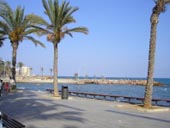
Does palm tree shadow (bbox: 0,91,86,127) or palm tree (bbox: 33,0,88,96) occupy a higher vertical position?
palm tree (bbox: 33,0,88,96)

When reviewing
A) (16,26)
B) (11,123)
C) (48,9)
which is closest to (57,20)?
(48,9)

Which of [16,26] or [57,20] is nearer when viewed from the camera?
[57,20]

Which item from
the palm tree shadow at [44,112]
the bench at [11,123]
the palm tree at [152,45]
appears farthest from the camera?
the palm tree at [152,45]

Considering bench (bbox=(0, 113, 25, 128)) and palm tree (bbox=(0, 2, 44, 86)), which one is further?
palm tree (bbox=(0, 2, 44, 86))

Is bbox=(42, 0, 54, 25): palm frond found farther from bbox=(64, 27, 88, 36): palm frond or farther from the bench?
the bench

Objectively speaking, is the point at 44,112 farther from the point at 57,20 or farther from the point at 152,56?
the point at 57,20

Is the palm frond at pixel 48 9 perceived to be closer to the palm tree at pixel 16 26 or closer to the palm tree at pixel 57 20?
the palm tree at pixel 57 20

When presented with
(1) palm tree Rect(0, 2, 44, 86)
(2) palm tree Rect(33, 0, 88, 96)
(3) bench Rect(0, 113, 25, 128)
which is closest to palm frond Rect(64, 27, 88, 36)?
(2) palm tree Rect(33, 0, 88, 96)

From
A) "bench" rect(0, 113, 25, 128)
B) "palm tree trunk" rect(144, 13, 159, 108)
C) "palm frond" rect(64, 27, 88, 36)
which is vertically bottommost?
"bench" rect(0, 113, 25, 128)

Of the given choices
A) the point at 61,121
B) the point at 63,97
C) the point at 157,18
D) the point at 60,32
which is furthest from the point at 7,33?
the point at 61,121

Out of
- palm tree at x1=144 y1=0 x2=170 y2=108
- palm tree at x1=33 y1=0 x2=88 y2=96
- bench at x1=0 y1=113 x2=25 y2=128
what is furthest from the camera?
palm tree at x1=33 y1=0 x2=88 y2=96

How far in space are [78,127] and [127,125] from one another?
1809 mm

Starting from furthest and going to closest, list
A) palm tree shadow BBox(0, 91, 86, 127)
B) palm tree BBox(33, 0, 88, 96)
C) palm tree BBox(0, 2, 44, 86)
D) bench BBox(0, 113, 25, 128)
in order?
palm tree BBox(0, 2, 44, 86) < palm tree BBox(33, 0, 88, 96) < palm tree shadow BBox(0, 91, 86, 127) < bench BBox(0, 113, 25, 128)

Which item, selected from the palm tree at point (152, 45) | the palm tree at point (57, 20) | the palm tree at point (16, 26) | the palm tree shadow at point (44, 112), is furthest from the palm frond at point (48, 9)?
the palm tree at point (152, 45)
